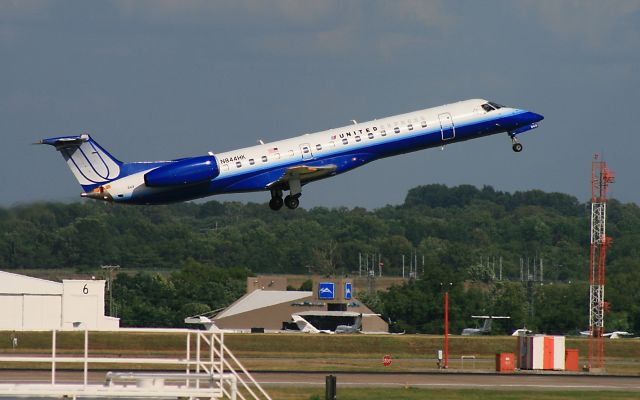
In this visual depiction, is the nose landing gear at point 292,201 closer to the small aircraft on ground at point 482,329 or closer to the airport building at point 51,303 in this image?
the airport building at point 51,303

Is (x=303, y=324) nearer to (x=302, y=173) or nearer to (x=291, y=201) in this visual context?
(x=291, y=201)

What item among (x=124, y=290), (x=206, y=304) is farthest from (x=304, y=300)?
(x=124, y=290)

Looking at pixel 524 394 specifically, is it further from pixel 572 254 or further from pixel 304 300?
pixel 572 254

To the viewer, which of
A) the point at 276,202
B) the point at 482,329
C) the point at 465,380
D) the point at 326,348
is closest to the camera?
the point at 465,380

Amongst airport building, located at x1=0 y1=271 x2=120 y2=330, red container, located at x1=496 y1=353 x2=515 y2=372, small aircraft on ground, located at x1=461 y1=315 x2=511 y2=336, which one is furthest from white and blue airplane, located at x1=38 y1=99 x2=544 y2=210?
small aircraft on ground, located at x1=461 y1=315 x2=511 y2=336

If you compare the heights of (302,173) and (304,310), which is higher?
(302,173)

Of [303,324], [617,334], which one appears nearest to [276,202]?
[303,324]

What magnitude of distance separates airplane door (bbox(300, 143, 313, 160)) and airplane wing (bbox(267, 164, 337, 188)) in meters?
0.51

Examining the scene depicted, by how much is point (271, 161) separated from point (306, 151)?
1.74 m

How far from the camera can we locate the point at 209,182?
60.3 meters

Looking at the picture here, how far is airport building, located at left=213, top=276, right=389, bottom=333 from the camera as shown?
110 m

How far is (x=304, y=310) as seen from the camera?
370 ft

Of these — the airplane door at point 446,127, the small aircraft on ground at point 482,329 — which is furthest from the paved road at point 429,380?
the small aircraft on ground at point 482,329

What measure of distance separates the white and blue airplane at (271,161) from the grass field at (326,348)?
9353mm
